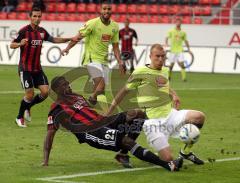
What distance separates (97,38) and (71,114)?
5382 mm

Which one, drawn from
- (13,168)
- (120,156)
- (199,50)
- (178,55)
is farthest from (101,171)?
(199,50)

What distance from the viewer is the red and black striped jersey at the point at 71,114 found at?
10570 mm

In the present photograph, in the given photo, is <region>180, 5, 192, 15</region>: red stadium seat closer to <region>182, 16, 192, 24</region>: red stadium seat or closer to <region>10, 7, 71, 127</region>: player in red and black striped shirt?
<region>182, 16, 192, 24</region>: red stadium seat

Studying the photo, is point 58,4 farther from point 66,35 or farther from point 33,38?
point 33,38

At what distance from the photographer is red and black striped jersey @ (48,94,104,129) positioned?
10.6m

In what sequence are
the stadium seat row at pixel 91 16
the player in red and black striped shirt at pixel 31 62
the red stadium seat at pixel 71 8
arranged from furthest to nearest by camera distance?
the red stadium seat at pixel 71 8, the stadium seat row at pixel 91 16, the player in red and black striped shirt at pixel 31 62

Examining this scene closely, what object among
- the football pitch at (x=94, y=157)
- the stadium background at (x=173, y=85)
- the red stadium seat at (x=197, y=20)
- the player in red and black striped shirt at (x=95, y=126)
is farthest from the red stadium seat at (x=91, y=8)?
the player in red and black striped shirt at (x=95, y=126)

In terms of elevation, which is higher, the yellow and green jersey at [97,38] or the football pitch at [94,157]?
the yellow and green jersey at [97,38]

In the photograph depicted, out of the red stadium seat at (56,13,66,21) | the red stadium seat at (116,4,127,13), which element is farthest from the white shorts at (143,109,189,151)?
the red stadium seat at (56,13,66,21)

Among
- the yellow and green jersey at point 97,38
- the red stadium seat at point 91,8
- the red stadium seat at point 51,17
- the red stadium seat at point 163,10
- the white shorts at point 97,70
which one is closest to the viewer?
the white shorts at point 97,70

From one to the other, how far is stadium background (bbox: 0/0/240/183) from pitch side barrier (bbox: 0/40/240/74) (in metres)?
0.04

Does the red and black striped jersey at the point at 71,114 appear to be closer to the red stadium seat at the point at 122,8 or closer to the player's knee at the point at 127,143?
the player's knee at the point at 127,143

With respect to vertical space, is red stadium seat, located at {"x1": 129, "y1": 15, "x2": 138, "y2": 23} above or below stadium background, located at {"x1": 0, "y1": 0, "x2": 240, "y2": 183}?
above

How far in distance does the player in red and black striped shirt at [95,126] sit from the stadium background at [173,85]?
0.84 ft
